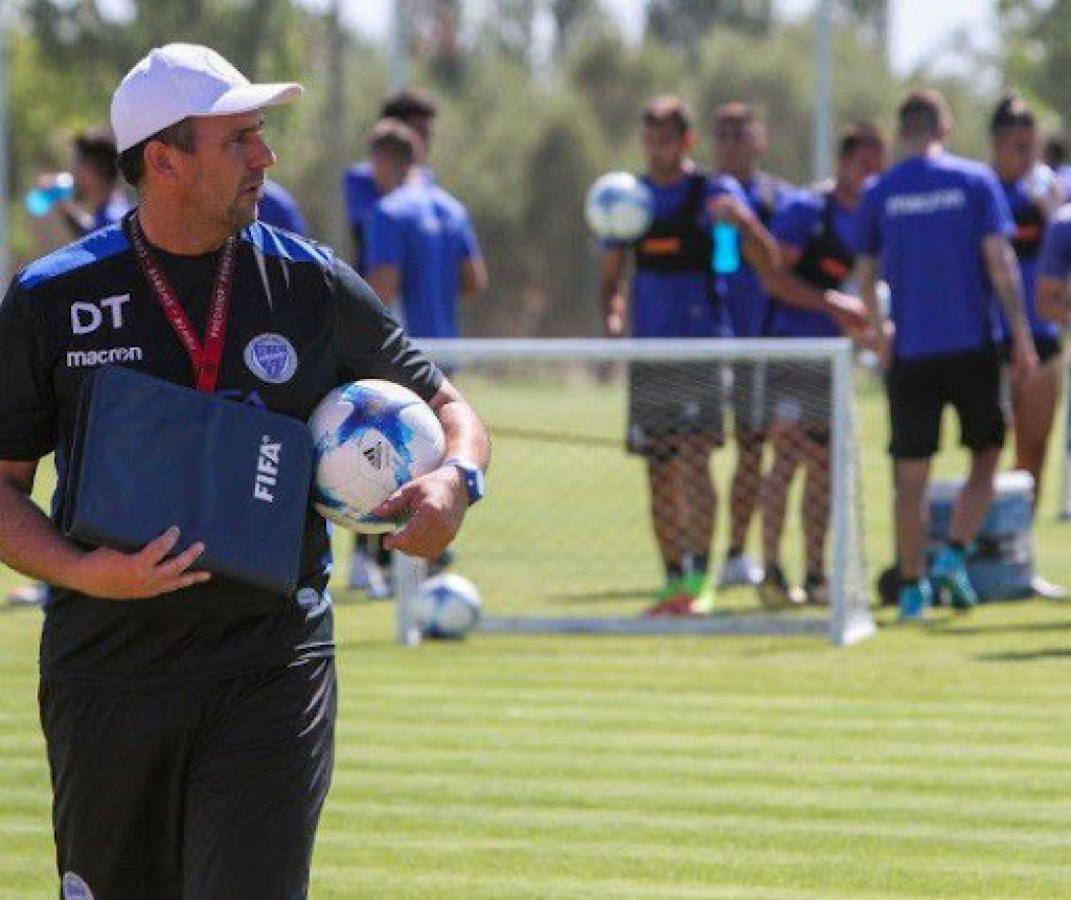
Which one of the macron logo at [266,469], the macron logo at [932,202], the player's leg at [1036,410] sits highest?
the macron logo at [932,202]

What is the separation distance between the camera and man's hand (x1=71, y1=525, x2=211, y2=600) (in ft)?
15.3

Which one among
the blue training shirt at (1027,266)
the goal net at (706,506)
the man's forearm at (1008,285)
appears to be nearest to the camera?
the goal net at (706,506)

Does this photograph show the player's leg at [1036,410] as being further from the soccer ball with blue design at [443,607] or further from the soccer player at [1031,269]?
the soccer ball with blue design at [443,607]

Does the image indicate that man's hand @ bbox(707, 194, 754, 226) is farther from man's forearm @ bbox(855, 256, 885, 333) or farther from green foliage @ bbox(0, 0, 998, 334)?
green foliage @ bbox(0, 0, 998, 334)

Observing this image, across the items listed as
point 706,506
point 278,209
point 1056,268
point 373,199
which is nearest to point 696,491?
point 706,506

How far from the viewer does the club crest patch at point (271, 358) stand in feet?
16.2

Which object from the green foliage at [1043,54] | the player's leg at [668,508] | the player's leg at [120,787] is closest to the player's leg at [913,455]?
the player's leg at [668,508]

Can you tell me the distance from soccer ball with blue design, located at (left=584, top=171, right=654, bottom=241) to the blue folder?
8.47 meters

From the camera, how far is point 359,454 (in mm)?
4930

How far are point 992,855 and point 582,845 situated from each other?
1.15 metres

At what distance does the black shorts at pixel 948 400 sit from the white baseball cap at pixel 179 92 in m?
8.05

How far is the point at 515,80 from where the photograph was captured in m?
66.5

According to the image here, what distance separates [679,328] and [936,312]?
152 cm

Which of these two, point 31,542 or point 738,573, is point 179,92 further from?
point 738,573
